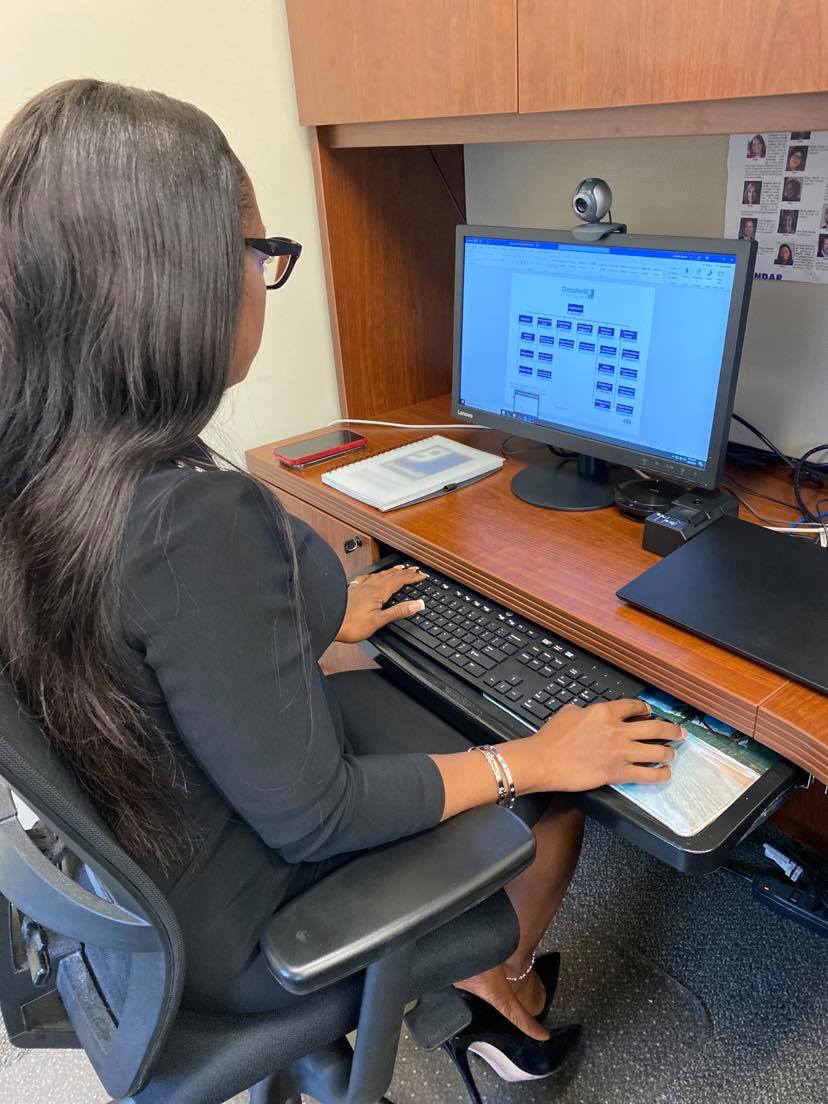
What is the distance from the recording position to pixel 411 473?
132 centimetres

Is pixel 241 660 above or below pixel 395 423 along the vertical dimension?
above

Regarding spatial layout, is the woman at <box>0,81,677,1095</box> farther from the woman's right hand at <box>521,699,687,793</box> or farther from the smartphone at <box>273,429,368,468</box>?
the smartphone at <box>273,429,368,468</box>

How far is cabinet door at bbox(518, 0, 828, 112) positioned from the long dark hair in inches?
20.5

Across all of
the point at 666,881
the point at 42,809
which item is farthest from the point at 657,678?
the point at 666,881

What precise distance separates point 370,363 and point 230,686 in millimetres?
1141

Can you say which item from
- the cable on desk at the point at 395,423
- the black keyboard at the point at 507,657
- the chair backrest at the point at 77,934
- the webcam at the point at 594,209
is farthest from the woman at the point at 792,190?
the chair backrest at the point at 77,934

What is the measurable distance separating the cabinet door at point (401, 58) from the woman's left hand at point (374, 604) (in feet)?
2.13

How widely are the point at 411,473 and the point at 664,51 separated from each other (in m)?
0.68

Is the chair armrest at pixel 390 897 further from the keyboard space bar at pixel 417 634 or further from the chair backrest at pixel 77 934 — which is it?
the keyboard space bar at pixel 417 634

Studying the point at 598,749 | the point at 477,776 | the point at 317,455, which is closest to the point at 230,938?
the point at 477,776

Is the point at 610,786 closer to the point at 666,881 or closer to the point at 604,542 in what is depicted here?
the point at 604,542

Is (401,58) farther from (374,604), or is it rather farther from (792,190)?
(374,604)

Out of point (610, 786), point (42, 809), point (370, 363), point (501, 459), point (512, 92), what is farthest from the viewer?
point (370, 363)

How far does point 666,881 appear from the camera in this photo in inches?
56.2
